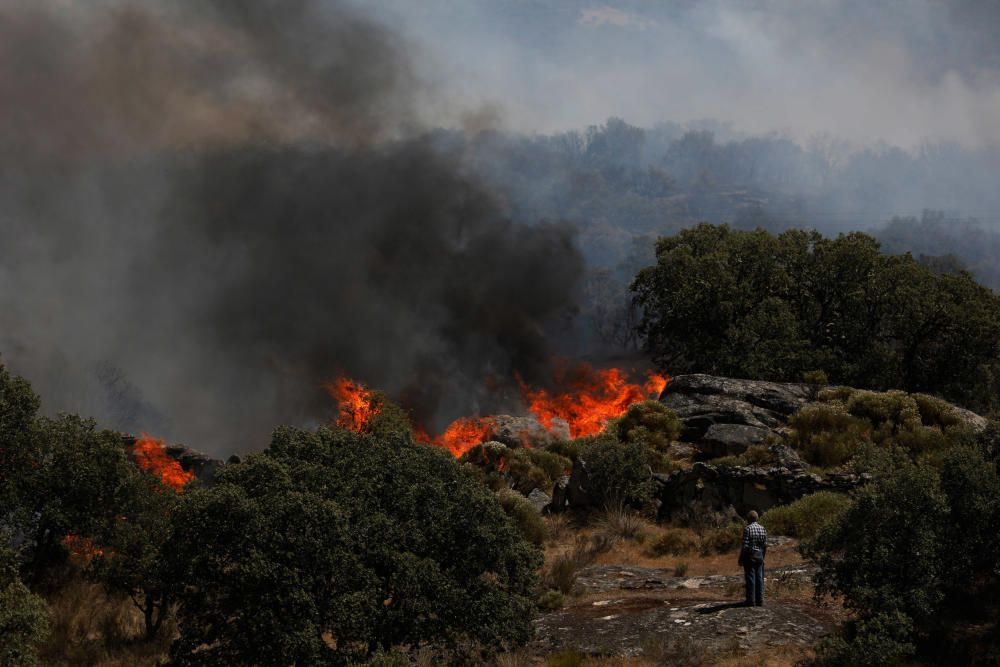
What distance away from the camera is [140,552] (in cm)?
1983

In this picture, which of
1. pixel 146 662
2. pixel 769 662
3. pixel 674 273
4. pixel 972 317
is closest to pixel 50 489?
pixel 146 662

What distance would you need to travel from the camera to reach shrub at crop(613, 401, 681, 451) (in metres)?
32.8

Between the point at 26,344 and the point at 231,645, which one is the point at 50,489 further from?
the point at 26,344

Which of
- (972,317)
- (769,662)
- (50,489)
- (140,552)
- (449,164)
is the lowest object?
(769,662)

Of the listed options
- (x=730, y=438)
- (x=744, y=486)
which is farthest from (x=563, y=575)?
(x=730, y=438)

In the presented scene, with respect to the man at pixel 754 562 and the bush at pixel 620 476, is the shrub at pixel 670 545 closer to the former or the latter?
the bush at pixel 620 476

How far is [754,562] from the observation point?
55.3ft

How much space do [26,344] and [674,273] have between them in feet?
264

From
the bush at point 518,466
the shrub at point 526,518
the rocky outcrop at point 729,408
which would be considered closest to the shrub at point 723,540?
the shrub at point 526,518

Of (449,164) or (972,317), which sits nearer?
(972,317)

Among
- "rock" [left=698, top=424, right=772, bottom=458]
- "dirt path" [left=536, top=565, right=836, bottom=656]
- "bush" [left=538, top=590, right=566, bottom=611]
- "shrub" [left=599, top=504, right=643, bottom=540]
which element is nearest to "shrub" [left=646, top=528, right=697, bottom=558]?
"shrub" [left=599, top=504, right=643, bottom=540]

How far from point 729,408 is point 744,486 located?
7.95 meters

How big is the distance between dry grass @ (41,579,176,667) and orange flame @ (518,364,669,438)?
99.0 ft

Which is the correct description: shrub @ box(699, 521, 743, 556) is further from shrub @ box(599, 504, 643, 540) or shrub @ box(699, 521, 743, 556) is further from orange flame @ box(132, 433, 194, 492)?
orange flame @ box(132, 433, 194, 492)
